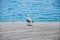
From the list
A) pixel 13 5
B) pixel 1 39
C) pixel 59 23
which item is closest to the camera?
pixel 1 39

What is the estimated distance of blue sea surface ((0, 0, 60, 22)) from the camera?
250cm

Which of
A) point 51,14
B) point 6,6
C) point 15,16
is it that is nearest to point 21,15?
point 15,16

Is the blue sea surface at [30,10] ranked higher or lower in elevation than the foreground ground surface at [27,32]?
higher

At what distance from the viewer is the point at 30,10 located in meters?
2.52

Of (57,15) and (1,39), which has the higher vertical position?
(57,15)

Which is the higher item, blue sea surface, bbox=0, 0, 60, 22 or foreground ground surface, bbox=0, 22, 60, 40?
blue sea surface, bbox=0, 0, 60, 22

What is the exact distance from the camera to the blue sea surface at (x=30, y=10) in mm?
2500

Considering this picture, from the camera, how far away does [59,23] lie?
240 centimetres

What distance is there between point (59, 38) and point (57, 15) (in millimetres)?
451

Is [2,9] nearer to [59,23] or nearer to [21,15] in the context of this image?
[21,15]

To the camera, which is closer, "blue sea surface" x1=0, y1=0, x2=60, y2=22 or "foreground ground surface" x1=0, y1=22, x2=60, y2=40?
"foreground ground surface" x1=0, y1=22, x2=60, y2=40

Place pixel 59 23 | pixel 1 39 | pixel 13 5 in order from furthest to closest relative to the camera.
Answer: pixel 13 5
pixel 59 23
pixel 1 39

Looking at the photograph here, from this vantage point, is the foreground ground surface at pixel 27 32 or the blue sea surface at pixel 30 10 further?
the blue sea surface at pixel 30 10

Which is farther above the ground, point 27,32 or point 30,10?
point 30,10
